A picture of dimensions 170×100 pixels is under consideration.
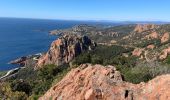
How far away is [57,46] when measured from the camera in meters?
178

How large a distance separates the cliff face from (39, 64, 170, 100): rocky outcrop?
135 metres

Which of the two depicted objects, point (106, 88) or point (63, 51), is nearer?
point (106, 88)

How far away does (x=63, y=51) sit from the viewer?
177625mm

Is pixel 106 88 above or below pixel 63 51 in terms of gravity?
above

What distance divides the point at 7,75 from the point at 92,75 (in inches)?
5261

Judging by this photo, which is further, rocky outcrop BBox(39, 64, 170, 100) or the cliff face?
the cliff face

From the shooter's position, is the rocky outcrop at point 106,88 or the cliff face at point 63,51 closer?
the rocky outcrop at point 106,88

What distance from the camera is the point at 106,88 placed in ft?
79.5

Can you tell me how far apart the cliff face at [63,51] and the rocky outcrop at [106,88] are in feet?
444

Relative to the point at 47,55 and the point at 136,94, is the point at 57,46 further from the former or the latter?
the point at 136,94

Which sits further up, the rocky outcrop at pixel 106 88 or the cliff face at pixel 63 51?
the rocky outcrop at pixel 106 88

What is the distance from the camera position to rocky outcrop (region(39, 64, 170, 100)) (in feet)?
73.2

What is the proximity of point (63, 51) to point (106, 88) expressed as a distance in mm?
154064

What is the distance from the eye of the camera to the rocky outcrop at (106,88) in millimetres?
22297
